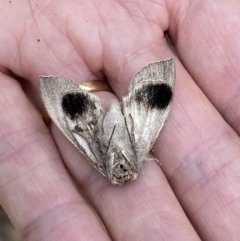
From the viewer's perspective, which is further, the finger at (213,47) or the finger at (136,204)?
the finger at (213,47)

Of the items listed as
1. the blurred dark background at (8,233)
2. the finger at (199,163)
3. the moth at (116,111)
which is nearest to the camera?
the finger at (199,163)

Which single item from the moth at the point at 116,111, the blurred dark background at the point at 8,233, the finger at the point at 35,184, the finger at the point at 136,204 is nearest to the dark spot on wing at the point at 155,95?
the moth at the point at 116,111

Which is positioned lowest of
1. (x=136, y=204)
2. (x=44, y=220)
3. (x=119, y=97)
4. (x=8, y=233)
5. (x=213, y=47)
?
(x=8, y=233)

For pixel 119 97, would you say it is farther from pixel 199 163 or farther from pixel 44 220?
pixel 44 220

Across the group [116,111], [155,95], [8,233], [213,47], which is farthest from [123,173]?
[8,233]

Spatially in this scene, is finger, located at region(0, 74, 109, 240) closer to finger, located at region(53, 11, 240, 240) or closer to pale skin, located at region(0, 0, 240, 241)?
pale skin, located at region(0, 0, 240, 241)

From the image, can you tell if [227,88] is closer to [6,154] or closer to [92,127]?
[92,127]

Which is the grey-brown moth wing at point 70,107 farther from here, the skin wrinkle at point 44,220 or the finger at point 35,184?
the skin wrinkle at point 44,220
